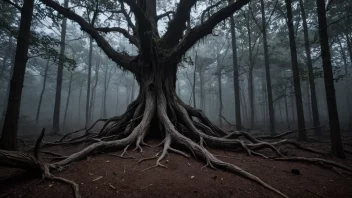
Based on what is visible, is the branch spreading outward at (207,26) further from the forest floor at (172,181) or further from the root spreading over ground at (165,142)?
the forest floor at (172,181)

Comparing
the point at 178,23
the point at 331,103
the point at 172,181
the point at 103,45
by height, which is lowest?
the point at 172,181

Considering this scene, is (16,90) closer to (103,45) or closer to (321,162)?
(103,45)

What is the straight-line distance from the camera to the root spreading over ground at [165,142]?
10.3 feet

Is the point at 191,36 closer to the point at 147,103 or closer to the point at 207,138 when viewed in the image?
the point at 147,103

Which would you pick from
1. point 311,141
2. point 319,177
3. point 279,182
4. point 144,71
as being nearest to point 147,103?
point 144,71

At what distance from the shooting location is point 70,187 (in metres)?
2.88

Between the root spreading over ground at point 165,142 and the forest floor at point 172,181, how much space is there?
0.62 ft

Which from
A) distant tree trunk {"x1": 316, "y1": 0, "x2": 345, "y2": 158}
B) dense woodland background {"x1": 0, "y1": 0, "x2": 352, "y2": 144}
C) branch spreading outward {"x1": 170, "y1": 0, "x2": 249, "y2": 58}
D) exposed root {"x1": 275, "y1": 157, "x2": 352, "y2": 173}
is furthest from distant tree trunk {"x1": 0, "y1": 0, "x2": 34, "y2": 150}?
distant tree trunk {"x1": 316, "y1": 0, "x2": 345, "y2": 158}

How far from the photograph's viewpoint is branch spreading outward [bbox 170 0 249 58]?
19.2 feet

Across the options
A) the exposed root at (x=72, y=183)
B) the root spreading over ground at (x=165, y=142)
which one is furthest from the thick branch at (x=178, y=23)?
the exposed root at (x=72, y=183)

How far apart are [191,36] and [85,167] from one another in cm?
542

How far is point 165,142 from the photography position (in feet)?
17.2

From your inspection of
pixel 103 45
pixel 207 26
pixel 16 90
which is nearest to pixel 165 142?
pixel 207 26

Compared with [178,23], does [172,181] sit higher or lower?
lower
